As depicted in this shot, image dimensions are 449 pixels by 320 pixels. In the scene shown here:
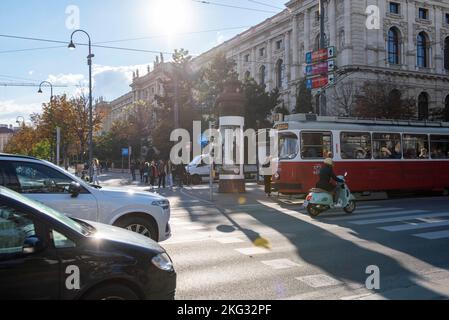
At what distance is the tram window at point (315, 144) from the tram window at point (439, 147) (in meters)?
5.96

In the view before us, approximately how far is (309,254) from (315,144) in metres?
10.3

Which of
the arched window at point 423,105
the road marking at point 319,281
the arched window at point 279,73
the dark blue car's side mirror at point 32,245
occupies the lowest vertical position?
the road marking at point 319,281

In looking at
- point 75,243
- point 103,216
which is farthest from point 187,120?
point 75,243

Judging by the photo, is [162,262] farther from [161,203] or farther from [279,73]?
[279,73]

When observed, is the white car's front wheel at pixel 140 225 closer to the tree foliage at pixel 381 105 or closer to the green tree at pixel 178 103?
the tree foliage at pixel 381 105

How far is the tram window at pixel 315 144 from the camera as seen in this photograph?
17891 millimetres

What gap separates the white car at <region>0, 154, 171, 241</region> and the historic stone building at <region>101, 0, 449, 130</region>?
139ft

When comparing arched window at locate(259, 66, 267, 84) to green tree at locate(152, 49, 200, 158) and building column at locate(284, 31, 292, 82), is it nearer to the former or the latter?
building column at locate(284, 31, 292, 82)

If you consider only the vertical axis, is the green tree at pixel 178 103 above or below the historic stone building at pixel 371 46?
below

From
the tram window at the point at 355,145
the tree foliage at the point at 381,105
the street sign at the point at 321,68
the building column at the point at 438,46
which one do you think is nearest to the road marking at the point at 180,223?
the tram window at the point at 355,145

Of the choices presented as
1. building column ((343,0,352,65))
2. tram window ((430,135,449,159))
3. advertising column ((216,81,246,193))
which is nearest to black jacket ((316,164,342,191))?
advertising column ((216,81,246,193))

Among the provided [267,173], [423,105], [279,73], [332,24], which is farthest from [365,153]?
[279,73]

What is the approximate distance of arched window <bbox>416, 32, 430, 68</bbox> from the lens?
60844 mm
